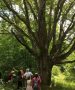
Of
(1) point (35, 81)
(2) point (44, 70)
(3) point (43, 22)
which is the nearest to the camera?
(1) point (35, 81)

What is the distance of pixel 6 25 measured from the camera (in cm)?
2956

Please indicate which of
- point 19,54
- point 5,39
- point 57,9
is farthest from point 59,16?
point 5,39

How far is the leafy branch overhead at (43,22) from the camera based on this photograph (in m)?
26.0

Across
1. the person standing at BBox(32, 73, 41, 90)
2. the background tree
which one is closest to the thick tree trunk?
the background tree

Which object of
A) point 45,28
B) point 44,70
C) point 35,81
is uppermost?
point 45,28

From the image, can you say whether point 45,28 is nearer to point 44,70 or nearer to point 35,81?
point 44,70

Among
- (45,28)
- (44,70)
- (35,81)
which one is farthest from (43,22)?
(35,81)

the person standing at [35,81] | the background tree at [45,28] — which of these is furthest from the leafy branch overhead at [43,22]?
the person standing at [35,81]

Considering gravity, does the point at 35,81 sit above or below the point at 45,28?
below

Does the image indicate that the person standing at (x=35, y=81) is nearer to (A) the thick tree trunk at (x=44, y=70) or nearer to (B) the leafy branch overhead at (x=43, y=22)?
(B) the leafy branch overhead at (x=43, y=22)

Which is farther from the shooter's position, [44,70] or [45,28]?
[44,70]

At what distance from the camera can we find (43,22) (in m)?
26.1

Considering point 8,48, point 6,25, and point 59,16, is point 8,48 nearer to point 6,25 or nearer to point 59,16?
point 6,25

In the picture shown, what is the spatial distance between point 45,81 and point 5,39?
1630cm
